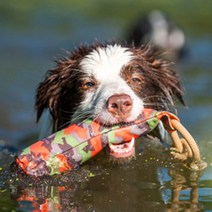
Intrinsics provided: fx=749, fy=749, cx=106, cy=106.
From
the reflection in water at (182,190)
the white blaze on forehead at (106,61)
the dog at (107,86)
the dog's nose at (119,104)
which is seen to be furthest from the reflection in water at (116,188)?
the white blaze on forehead at (106,61)

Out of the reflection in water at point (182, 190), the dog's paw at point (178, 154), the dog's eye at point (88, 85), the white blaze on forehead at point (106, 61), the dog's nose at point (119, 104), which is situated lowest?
the reflection in water at point (182, 190)

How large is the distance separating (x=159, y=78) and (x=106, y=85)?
894 mm

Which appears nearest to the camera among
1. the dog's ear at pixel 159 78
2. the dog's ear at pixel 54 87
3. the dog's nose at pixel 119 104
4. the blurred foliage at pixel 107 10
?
the dog's nose at pixel 119 104

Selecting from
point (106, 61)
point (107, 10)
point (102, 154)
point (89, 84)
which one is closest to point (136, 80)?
point (106, 61)

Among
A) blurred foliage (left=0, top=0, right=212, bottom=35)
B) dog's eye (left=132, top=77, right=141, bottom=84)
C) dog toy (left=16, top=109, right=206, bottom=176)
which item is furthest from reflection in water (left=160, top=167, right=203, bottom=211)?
blurred foliage (left=0, top=0, right=212, bottom=35)

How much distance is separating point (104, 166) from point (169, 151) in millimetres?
649

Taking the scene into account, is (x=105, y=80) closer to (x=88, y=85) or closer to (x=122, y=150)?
(x=88, y=85)

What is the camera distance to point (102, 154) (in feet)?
21.1

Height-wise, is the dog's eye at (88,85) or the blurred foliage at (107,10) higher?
the blurred foliage at (107,10)

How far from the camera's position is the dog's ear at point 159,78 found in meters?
6.88

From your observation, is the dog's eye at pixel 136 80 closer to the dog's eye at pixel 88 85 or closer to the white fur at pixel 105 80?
the white fur at pixel 105 80

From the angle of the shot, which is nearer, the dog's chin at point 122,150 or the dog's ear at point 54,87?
the dog's chin at point 122,150

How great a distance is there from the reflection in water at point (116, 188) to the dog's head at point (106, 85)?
0.49m

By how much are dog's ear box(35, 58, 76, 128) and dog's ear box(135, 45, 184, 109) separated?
0.68m
